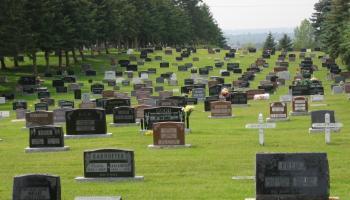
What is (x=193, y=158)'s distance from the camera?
23.7 meters

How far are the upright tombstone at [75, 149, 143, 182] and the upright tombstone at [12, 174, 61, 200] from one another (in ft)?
15.3

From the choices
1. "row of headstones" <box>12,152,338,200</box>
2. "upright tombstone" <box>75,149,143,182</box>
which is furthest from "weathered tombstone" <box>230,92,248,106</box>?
"row of headstones" <box>12,152,338,200</box>

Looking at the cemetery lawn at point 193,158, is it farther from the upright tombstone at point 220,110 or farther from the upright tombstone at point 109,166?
the upright tombstone at point 220,110

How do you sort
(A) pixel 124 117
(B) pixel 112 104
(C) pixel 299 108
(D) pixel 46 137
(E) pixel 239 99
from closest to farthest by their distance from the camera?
(D) pixel 46 137 → (A) pixel 124 117 → (C) pixel 299 108 → (B) pixel 112 104 → (E) pixel 239 99

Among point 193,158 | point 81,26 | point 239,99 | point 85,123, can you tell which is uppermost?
point 81,26

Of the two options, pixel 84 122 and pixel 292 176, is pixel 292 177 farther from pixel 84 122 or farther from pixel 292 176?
pixel 84 122

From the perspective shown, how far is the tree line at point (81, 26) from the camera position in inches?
2648

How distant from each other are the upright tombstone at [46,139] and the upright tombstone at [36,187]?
11.4m

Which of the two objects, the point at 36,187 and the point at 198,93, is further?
the point at 198,93

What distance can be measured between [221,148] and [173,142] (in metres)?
1.66

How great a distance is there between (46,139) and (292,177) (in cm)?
1302

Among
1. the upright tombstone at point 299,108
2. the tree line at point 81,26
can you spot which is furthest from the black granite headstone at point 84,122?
the tree line at point 81,26

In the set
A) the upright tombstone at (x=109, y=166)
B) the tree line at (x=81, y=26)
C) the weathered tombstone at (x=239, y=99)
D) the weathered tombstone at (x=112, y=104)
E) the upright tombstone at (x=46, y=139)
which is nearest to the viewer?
the upright tombstone at (x=109, y=166)

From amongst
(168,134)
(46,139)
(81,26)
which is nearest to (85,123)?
(46,139)
